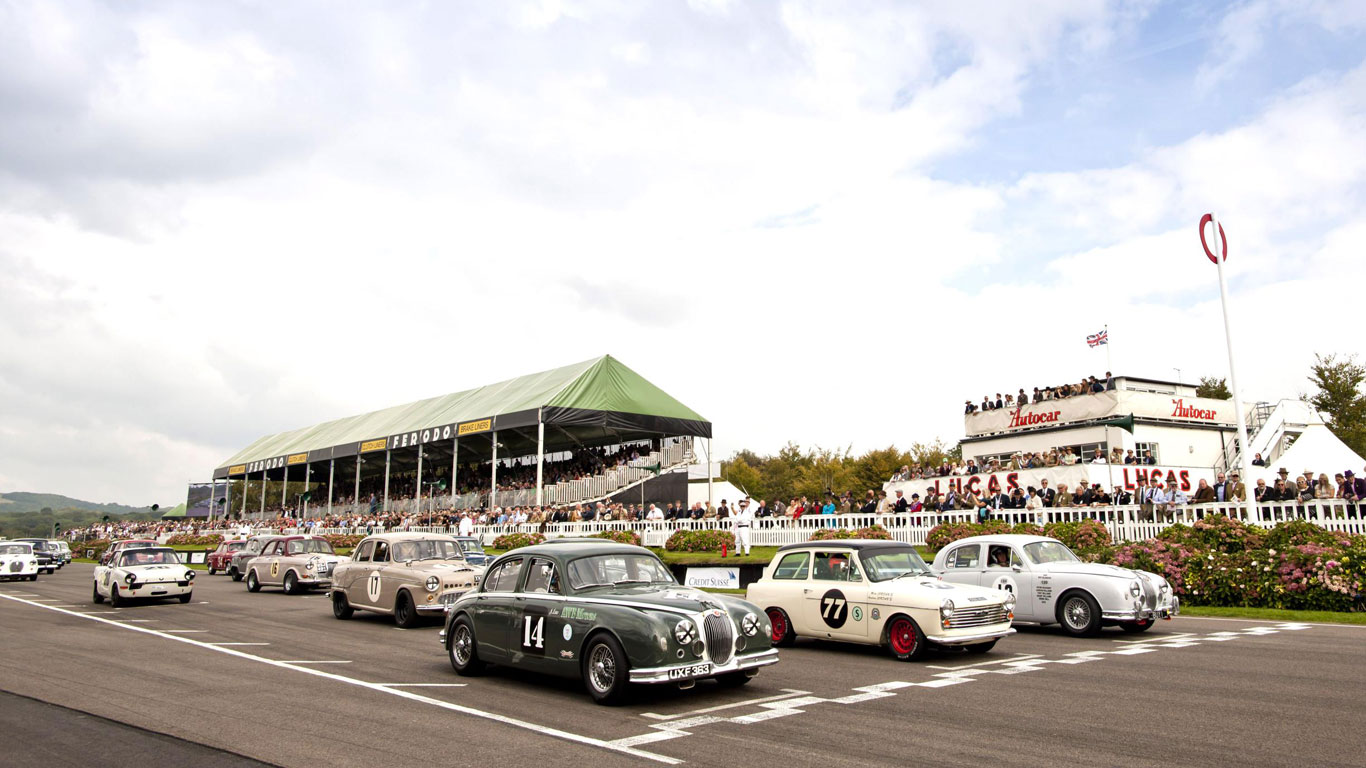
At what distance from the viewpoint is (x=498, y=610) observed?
1006cm

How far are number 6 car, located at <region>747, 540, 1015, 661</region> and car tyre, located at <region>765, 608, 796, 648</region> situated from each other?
1 cm

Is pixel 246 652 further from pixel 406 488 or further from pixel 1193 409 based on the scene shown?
pixel 406 488

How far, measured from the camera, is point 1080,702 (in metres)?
8.36

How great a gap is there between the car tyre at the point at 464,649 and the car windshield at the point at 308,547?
53.5 feet

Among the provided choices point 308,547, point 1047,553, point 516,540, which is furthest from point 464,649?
point 516,540

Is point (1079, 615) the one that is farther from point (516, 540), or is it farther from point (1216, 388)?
point (1216, 388)

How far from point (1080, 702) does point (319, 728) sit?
276 inches

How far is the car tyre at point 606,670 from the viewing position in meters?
8.31

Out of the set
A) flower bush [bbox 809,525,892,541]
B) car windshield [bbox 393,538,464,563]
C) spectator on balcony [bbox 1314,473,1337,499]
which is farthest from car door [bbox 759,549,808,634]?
spectator on balcony [bbox 1314,473,1337,499]

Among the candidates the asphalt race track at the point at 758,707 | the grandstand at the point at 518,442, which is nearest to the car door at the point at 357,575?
the asphalt race track at the point at 758,707

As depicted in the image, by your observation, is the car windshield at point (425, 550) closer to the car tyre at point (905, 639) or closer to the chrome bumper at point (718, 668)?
the car tyre at point (905, 639)

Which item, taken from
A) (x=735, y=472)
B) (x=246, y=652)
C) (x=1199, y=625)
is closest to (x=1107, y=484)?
(x=1199, y=625)

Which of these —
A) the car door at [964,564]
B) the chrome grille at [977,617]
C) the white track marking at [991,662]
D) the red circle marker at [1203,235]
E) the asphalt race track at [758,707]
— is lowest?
the white track marking at [991,662]

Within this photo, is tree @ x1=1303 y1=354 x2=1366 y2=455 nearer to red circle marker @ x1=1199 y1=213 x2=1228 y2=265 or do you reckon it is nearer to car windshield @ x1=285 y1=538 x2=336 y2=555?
red circle marker @ x1=1199 y1=213 x2=1228 y2=265
